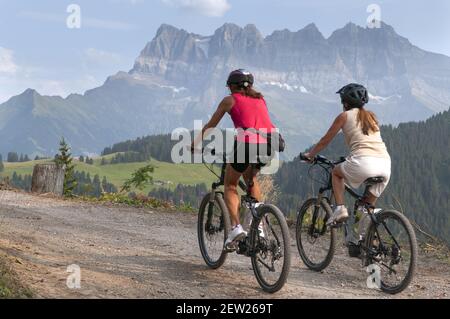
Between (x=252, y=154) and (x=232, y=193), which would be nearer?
(x=252, y=154)

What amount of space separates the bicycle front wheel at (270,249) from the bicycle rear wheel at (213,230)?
0.75 meters

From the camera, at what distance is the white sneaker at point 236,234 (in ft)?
23.6

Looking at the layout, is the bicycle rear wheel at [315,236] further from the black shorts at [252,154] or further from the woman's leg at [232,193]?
the black shorts at [252,154]

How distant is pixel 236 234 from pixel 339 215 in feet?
4.92

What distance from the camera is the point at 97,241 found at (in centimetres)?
1023

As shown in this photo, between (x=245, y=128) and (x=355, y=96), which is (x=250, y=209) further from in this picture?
(x=355, y=96)

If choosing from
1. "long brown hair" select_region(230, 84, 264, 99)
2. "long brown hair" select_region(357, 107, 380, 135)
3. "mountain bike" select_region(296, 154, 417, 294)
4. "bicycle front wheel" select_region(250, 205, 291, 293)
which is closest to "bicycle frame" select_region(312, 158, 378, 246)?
"mountain bike" select_region(296, 154, 417, 294)

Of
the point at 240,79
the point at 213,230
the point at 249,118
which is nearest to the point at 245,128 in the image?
the point at 249,118

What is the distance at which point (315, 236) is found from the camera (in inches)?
338

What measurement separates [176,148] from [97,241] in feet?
12.2

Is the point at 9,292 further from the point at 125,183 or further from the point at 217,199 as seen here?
the point at 125,183

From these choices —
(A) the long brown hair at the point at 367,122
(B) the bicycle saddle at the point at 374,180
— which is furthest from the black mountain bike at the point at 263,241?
(A) the long brown hair at the point at 367,122

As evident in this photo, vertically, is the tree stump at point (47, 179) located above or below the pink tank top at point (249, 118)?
below
